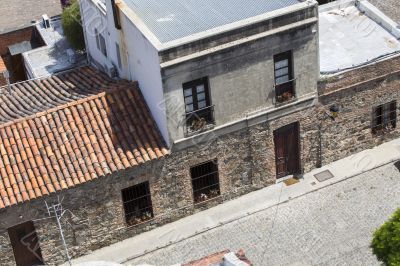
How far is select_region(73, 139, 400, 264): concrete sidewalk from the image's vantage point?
95.9 ft

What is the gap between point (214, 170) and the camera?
30281mm

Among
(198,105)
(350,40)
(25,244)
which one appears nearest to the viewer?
(25,244)

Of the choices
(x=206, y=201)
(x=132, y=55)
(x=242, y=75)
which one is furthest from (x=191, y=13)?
(x=206, y=201)

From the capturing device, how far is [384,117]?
33.1 meters

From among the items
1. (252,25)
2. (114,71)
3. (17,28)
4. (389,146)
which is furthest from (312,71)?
(17,28)

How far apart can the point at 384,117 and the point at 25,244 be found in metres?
16.2

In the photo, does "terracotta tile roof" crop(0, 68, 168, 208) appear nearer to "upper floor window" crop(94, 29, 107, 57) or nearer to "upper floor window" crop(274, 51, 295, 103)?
"upper floor window" crop(94, 29, 107, 57)

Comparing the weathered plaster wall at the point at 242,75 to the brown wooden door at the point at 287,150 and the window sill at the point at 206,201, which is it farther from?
the window sill at the point at 206,201

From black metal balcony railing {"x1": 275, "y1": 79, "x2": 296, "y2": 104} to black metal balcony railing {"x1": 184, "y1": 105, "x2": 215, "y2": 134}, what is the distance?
2.91 meters

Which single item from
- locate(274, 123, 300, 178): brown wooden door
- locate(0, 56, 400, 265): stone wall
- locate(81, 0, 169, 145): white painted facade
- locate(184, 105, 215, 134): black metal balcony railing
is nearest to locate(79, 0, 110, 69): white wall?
locate(81, 0, 169, 145): white painted facade

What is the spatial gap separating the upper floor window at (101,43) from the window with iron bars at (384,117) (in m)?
12.2

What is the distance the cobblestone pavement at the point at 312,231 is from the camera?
28.3 metres

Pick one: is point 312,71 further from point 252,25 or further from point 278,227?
point 278,227

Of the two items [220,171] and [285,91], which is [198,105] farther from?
[285,91]
